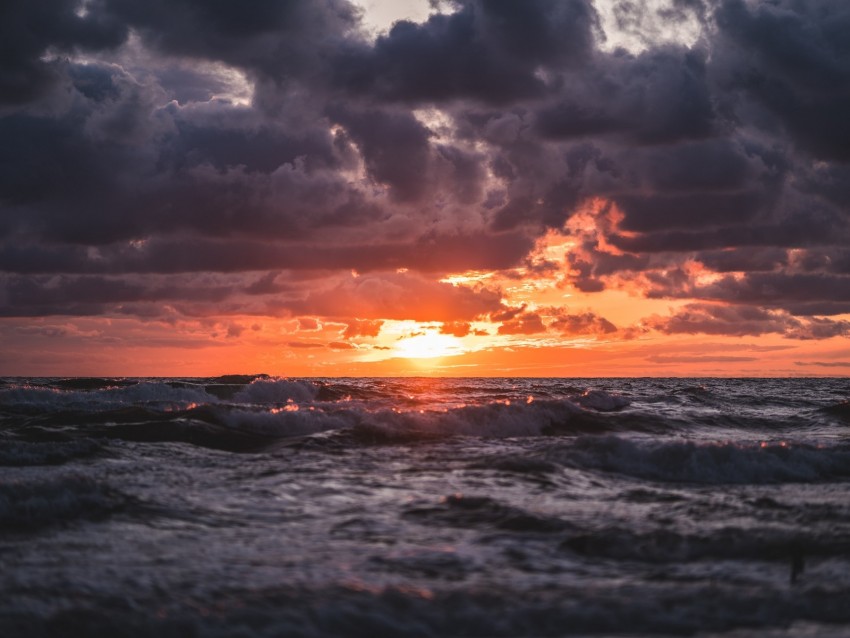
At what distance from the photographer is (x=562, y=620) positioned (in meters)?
5.96

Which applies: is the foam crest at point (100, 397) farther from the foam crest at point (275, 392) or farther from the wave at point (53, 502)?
the wave at point (53, 502)

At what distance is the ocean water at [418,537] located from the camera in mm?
6016

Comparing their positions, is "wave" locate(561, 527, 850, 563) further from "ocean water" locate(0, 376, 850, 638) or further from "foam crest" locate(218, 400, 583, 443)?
"foam crest" locate(218, 400, 583, 443)

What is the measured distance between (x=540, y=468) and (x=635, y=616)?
781 cm

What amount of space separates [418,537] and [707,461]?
8.26 m

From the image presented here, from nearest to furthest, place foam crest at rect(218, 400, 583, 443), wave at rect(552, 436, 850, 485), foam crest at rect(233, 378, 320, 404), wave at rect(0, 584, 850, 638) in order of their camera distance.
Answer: wave at rect(0, 584, 850, 638)
wave at rect(552, 436, 850, 485)
foam crest at rect(218, 400, 583, 443)
foam crest at rect(233, 378, 320, 404)

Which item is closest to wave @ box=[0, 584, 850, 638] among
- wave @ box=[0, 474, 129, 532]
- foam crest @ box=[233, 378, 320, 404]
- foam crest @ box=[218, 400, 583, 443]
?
wave @ box=[0, 474, 129, 532]

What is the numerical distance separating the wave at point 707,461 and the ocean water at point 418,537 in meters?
0.05

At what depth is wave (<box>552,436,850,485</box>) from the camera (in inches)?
562

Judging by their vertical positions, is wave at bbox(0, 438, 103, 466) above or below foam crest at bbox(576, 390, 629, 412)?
above

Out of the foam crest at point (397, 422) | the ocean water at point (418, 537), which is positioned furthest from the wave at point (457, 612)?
the foam crest at point (397, 422)

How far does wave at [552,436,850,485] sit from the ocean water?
55 millimetres

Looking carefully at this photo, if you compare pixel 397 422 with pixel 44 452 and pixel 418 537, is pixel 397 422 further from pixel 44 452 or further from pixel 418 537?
pixel 418 537

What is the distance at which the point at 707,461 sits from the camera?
14.8m
